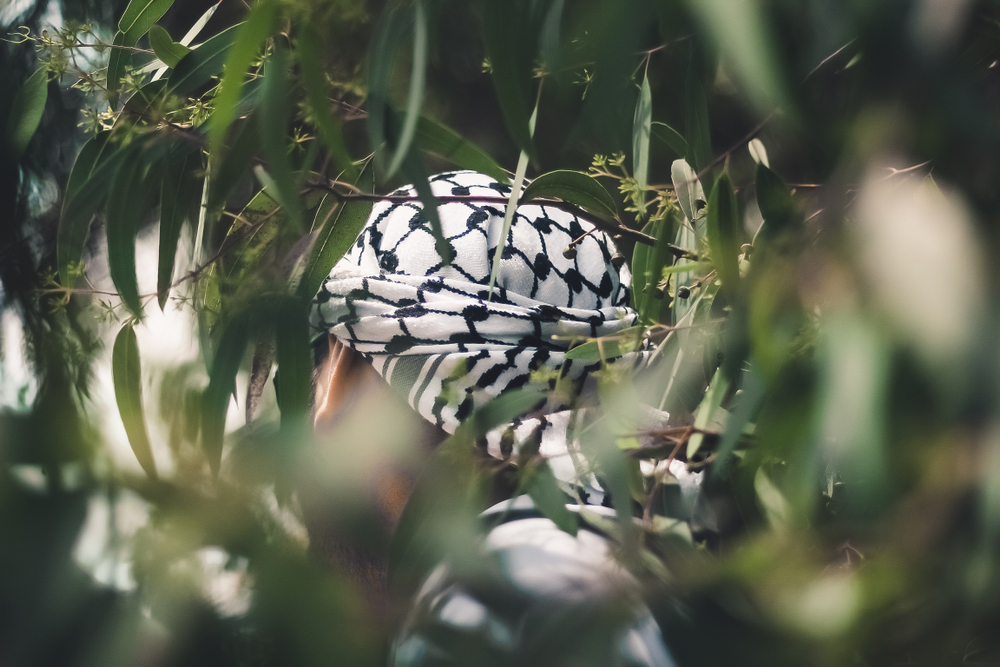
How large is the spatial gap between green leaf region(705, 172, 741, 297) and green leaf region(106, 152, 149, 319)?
364 mm

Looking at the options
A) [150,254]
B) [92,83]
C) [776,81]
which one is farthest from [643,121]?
[150,254]

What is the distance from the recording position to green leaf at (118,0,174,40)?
537mm

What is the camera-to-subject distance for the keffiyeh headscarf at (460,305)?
0.73 m

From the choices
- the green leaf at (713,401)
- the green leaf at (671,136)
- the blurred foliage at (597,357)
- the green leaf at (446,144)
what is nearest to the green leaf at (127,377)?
the blurred foliage at (597,357)

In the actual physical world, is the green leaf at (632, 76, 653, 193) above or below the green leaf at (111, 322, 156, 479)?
above

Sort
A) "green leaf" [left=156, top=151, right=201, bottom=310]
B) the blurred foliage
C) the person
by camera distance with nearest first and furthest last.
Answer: the blurred foliage, "green leaf" [left=156, top=151, right=201, bottom=310], the person

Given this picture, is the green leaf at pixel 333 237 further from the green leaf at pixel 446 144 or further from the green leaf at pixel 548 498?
the green leaf at pixel 548 498

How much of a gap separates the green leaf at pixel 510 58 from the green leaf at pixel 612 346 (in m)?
0.16

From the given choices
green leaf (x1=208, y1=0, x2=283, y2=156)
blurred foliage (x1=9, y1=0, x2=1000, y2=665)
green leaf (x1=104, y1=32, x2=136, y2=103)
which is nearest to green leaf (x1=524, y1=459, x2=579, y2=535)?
blurred foliage (x1=9, y1=0, x2=1000, y2=665)

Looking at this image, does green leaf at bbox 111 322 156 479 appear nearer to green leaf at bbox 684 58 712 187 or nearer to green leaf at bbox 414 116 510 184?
green leaf at bbox 414 116 510 184

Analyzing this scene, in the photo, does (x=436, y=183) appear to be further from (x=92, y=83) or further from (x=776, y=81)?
(x=776, y=81)

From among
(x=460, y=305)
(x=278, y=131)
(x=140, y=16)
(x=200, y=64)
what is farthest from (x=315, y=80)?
(x=460, y=305)

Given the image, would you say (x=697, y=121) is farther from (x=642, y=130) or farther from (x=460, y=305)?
(x=460, y=305)

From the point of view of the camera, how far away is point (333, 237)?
52 cm
